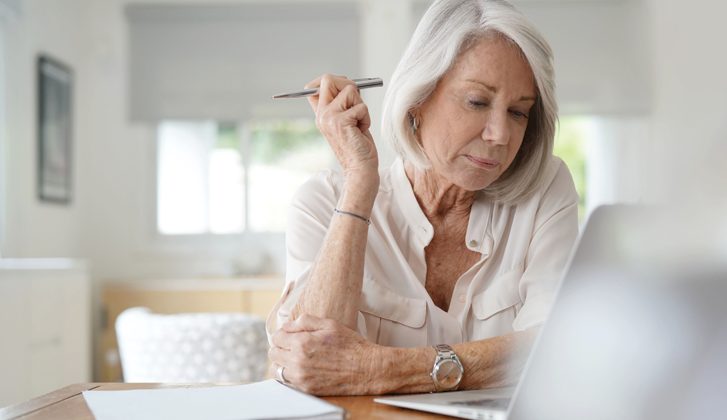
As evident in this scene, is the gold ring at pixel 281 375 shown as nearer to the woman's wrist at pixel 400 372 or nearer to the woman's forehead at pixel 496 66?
the woman's wrist at pixel 400 372

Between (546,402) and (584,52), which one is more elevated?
(584,52)

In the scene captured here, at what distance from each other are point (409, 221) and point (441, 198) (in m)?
0.07

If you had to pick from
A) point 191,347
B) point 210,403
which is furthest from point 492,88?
point 191,347

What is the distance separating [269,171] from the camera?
6109 mm

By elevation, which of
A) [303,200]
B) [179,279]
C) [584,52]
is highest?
[584,52]

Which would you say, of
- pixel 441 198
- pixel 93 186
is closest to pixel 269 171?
pixel 93 186

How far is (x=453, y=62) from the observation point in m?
1.43

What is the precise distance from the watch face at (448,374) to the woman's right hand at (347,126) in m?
Answer: 0.36

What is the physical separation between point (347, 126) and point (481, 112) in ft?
0.72

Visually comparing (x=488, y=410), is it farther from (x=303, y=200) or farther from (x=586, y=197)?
(x=586, y=197)

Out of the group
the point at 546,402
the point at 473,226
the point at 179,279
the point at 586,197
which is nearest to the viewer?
the point at 546,402

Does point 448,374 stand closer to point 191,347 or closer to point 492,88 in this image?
point 492,88

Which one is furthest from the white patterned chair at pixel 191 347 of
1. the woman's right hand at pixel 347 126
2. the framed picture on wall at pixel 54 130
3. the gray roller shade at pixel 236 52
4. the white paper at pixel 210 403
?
the gray roller shade at pixel 236 52

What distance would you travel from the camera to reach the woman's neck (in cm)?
155
